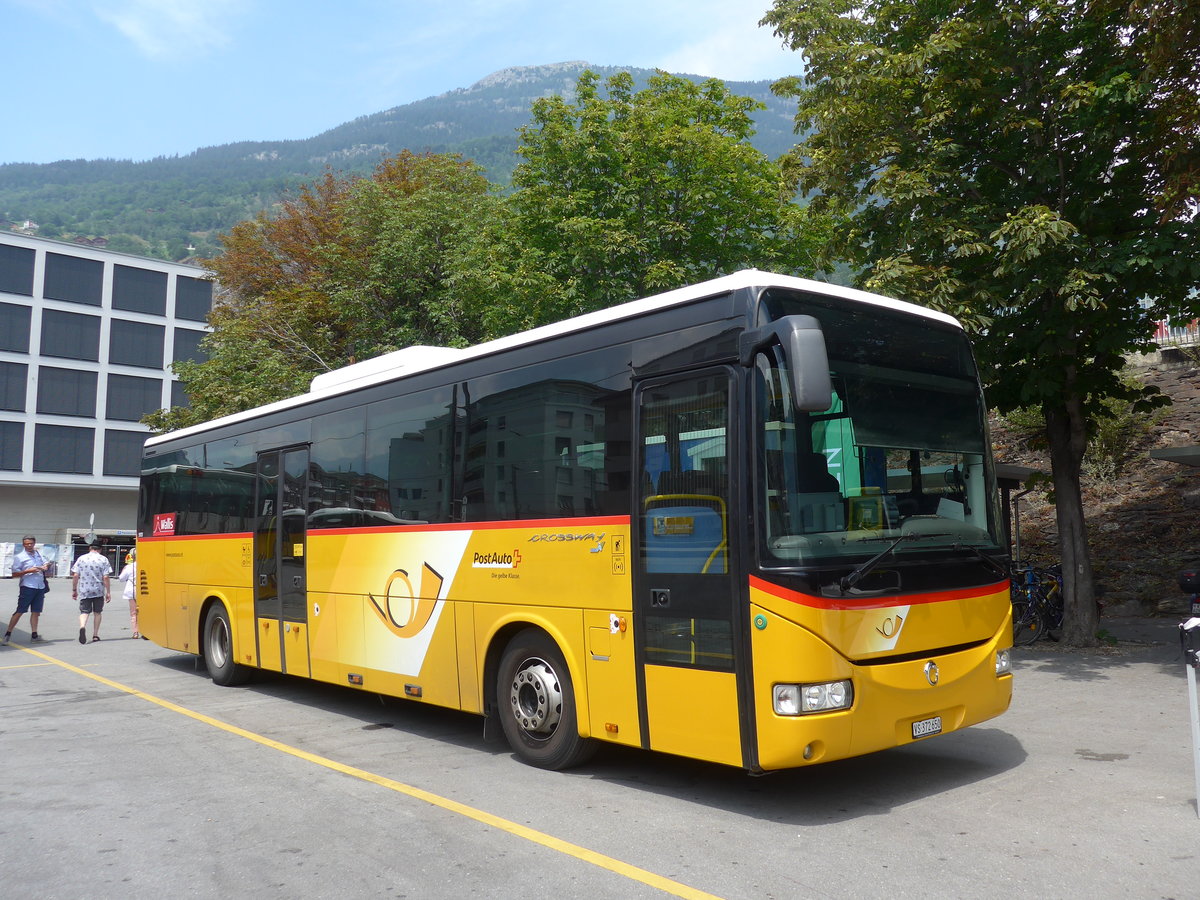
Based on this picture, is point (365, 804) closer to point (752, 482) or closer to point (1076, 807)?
point (752, 482)

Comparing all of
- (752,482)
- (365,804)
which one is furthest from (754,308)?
(365,804)

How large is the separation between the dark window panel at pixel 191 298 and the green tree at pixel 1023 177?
201ft

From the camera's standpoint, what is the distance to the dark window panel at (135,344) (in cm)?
6425

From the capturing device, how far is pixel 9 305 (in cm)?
6000

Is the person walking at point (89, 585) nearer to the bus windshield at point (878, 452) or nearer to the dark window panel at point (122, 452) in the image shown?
the bus windshield at point (878, 452)

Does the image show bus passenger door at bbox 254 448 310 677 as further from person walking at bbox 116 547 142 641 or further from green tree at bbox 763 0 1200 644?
person walking at bbox 116 547 142 641

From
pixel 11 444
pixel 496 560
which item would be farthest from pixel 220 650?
pixel 11 444

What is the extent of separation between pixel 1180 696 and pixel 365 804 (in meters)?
8.28

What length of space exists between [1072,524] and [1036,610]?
134 centimetres

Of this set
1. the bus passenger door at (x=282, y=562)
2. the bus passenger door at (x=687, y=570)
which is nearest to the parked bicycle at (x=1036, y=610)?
the bus passenger door at (x=687, y=570)

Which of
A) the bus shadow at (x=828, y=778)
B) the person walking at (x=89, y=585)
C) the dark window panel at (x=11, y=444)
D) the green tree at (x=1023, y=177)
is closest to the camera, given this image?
the bus shadow at (x=828, y=778)

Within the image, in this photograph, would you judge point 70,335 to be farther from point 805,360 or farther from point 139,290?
point 805,360

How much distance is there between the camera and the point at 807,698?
5684 mm

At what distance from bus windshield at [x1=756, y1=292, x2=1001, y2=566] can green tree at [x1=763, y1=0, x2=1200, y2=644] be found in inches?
185
